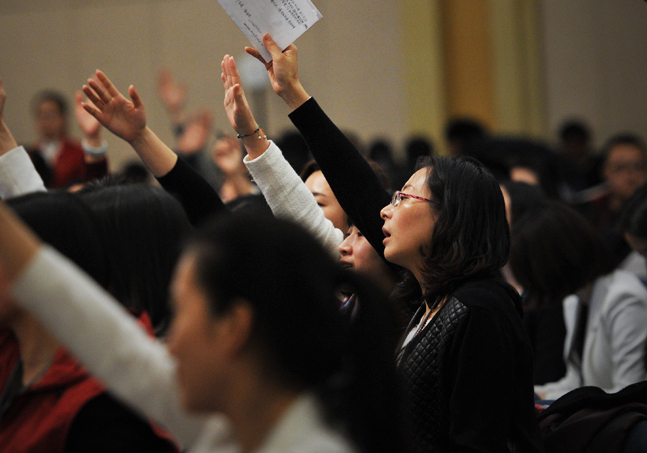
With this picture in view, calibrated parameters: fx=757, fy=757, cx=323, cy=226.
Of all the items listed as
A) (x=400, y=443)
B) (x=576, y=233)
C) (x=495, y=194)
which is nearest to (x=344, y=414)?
(x=400, y=443)

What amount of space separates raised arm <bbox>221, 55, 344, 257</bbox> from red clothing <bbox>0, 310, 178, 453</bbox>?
827 millimetres

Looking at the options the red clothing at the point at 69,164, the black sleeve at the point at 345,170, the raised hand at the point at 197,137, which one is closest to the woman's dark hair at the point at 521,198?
the black sleeve at the point at 345,170

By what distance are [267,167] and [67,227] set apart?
736 millimetres

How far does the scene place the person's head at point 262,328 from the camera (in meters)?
0.96

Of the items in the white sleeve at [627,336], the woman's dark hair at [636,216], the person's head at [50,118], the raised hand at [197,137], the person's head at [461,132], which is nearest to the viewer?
the white sleeve at [627,336]

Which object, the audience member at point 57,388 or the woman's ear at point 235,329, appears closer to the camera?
the woman's ear at point 235,329

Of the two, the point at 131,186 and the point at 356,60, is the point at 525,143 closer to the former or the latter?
the point at 356,60

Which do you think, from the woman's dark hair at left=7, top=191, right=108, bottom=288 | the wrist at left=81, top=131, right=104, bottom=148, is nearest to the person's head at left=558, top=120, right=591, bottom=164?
the wrist at left=81, top=131, right=104, bottom=148

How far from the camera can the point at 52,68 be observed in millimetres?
8578

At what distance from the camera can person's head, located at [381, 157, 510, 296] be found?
5.56ft

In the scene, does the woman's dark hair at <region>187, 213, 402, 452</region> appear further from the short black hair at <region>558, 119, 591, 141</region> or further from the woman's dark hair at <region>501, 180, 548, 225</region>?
the short black hair at <region>558, 119, 591, 141</region>

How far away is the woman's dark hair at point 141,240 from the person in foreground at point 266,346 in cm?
64

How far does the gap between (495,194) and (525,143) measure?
397 cm

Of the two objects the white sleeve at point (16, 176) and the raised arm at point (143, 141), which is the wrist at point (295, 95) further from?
the white sleeve at point (16, 176)
